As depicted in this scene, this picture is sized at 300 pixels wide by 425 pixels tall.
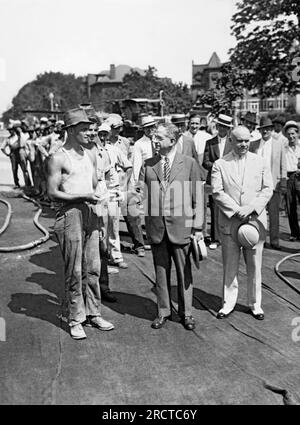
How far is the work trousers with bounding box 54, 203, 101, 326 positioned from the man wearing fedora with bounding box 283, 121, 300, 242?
509cm

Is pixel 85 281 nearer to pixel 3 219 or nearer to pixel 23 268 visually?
pixel 23 268

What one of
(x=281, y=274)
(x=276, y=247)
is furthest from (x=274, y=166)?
(x=281, y=274)

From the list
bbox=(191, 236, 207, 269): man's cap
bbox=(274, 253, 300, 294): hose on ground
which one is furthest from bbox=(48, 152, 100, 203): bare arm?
bbox=(274, 253, 300, 294): hose on ground

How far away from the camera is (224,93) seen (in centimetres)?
1977

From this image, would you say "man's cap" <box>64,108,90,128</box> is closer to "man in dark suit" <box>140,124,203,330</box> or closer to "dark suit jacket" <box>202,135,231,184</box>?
"man in dark suit" <box>140,124,203,330</box>

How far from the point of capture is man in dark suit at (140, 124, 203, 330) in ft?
18.6

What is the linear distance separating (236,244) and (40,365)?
253 centimetres

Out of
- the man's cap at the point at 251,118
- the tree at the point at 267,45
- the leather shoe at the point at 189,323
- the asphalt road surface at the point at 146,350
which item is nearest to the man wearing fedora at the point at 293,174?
the man's cap at the point at 251,118

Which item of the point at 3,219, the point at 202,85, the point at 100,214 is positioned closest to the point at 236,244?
the point at 100,214

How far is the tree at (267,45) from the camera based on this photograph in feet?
88.5

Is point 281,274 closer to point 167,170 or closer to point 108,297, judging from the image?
point 108,297

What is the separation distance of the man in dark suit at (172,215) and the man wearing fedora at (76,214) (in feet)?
2.04

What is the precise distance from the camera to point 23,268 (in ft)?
27.0

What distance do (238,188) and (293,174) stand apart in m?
4.29
